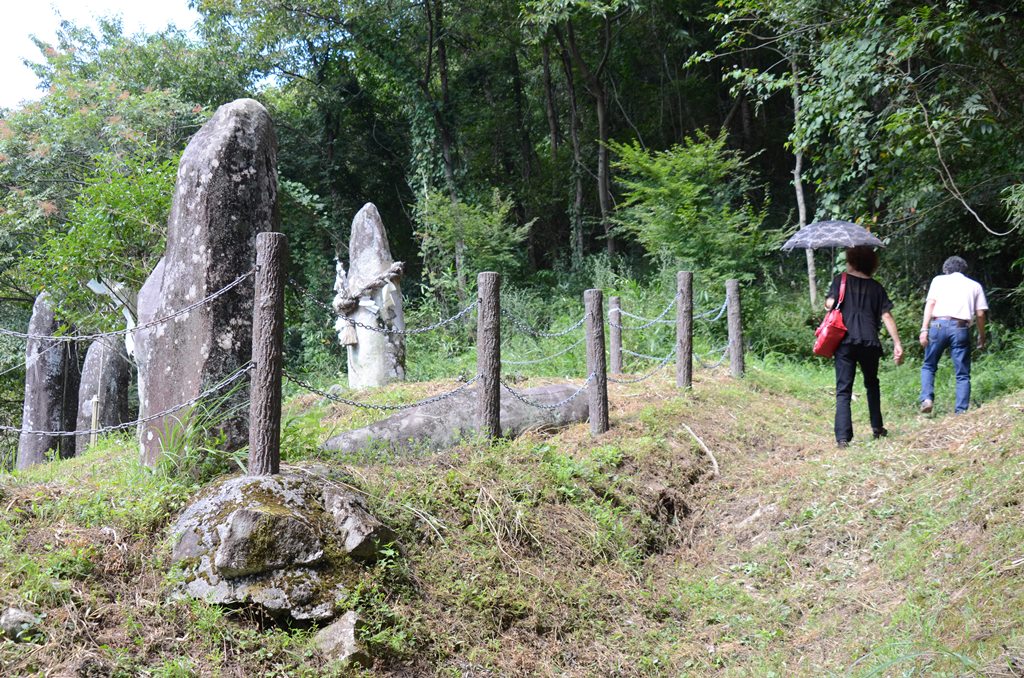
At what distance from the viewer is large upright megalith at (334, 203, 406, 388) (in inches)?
463

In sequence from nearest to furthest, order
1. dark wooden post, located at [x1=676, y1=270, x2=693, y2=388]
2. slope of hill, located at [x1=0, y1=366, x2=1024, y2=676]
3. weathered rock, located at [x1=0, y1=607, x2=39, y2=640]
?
weathered rock, located at [x1=0, y1=607, x2=39, y2=640] → slope of hill, located at [x1=0, y1=366, x2=1024, y2=676] → dark wooden post, located at [x1=676, y1=270, x2=693, y2=388]

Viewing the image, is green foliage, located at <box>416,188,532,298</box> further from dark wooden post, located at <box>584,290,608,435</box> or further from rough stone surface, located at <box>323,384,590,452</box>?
dark wooden post, located at <box>584,290,608,435</box>

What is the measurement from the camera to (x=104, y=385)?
40.8ft

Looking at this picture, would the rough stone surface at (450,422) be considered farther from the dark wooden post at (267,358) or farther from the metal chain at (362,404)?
the dark wooden post at (267,358)

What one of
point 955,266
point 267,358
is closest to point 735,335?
point 955,266

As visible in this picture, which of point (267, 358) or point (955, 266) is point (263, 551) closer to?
point (267, 358)

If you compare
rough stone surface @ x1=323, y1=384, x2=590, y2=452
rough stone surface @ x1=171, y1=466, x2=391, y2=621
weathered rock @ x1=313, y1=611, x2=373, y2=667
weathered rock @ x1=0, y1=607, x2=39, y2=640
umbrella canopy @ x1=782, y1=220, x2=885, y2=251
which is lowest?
weathered rock @ x1=313, y1=611, x2=373, y2=667

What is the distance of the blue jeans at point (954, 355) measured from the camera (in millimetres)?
7875

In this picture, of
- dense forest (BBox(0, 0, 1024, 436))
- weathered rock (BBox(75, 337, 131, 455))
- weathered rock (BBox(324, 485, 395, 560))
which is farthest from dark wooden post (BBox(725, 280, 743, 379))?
weathered rock (BBox(75, 337, 131, 455))

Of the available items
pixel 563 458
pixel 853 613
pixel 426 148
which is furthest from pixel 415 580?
pixel 426 148

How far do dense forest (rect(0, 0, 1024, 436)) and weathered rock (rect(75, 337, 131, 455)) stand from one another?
3.84ft

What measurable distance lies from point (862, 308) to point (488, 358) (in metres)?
A: 3.49

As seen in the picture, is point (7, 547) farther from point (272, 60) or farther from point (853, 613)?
point (272, 60)

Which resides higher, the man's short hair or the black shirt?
the man's short hair
